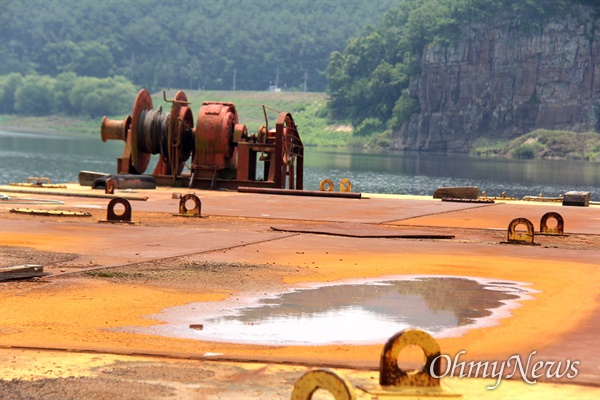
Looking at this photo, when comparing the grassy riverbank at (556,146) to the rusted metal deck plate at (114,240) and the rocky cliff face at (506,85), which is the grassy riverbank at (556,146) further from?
the rusted metal deck plate at (114,240)

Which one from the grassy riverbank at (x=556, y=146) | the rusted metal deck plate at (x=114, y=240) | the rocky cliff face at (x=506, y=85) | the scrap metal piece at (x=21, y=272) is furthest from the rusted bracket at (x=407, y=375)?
the rocky cliff face at (x=506, y=85)

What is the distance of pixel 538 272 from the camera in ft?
Result: 42.0

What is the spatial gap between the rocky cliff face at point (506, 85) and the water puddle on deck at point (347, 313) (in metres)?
161

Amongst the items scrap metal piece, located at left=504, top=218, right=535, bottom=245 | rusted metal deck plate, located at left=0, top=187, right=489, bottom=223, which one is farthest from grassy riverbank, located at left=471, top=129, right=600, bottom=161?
scrap metal piece, located at left=504, top=218, right=535, bottom=245

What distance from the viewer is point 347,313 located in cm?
955

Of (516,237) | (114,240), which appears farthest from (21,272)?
(516,237)

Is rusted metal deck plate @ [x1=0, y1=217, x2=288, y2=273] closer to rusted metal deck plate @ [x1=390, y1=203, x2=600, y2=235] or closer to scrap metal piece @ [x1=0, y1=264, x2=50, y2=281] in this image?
scrap metal piece @ [x1=0, y1=264, x2=50, y2=281]

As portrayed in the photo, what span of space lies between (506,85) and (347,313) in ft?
577

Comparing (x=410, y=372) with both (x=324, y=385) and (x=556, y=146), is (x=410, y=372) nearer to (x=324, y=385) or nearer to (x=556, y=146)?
(x=324, y=385)

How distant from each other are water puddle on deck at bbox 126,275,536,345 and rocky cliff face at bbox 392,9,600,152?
161370mm

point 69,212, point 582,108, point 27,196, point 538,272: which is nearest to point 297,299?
point 538,272

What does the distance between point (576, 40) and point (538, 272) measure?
170 metres

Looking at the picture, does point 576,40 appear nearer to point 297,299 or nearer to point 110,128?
point 110,128

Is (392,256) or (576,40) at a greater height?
(576,40)
